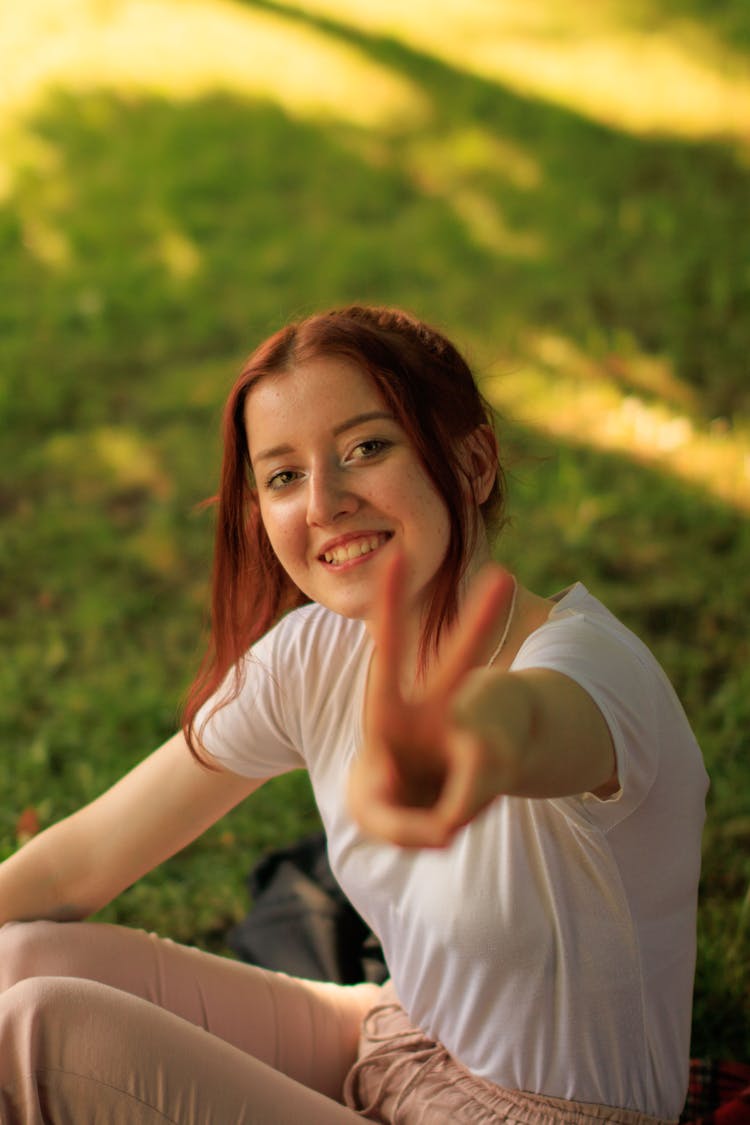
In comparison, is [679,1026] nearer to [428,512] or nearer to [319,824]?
[428,512]

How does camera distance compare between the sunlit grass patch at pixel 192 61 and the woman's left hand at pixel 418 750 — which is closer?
the woman's left hand at pixel 418 750

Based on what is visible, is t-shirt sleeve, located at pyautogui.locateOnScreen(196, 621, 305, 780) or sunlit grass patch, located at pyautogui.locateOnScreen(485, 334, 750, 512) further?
sunlit grass patch, located at pyautogui.locateOnScreen(485, 334, 750, 512)

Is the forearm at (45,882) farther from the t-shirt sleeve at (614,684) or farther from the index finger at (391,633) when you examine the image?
the index finger at (391,633)

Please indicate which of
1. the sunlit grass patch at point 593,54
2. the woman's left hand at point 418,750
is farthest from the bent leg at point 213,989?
the sunlit grass patch at point 593,54

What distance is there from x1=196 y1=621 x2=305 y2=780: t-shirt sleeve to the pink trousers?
0.36 m

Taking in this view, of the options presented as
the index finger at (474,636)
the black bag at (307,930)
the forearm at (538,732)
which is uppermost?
the index finger at (474,636)

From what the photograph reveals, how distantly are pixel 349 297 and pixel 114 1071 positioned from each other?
3825 millimetres

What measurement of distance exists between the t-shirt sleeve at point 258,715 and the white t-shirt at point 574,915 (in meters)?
0.23

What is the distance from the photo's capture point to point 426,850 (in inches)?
55.7

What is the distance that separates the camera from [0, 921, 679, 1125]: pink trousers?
5.03 feet

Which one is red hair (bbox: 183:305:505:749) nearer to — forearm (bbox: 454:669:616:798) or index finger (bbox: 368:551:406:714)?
forearm (bbox: 454:669:616:798)

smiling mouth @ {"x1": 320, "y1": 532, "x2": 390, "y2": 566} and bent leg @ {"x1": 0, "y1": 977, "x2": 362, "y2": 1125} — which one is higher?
smiling mouth @ {"x1": 320, "y1": 532, "x2": 390, "y2": 566}

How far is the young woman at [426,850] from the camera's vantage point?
4.87ft

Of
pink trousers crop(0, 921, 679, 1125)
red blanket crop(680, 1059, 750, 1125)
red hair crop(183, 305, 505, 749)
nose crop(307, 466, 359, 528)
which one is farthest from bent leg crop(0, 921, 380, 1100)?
nose crop(307, 466, 359, 528)
